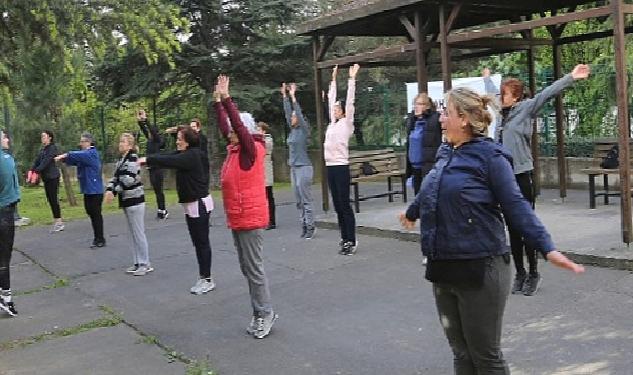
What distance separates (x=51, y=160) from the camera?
12531 millimetres

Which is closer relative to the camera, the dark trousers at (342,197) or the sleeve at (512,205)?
the sleeve at (512,205)

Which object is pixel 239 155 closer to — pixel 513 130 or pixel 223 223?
pixel 513 130

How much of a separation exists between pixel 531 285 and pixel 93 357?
150 inches

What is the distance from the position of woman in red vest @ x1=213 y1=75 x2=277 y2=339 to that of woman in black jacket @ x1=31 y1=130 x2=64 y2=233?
7.51m

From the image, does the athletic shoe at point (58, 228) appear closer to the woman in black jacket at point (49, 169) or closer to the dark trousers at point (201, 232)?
the woman in black jacket at point (49, 169)

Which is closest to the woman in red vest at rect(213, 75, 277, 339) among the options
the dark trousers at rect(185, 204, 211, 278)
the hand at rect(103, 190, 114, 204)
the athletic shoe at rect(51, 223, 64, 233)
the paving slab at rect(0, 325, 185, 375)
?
the paving slab at rect(0, 325, 185, 375)

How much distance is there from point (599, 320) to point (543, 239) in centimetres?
246

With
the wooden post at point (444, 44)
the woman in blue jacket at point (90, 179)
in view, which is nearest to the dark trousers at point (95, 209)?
the woman in blue jacket at point (90, 179)

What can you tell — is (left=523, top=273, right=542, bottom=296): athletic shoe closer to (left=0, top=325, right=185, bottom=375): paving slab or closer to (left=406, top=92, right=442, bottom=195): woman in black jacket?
(left=406, top=92, right=442, bottom=195): woman in black jacket

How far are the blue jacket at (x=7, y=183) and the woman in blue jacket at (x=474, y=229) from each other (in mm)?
5003

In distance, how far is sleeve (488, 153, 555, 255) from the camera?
3363 millimetres

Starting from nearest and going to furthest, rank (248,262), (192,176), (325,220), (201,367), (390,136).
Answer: (201,367) < (248,262) < (192,176) < (325,220) < (390,136)

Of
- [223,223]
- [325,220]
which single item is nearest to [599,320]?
[325,220]

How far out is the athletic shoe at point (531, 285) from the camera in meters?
6.27
